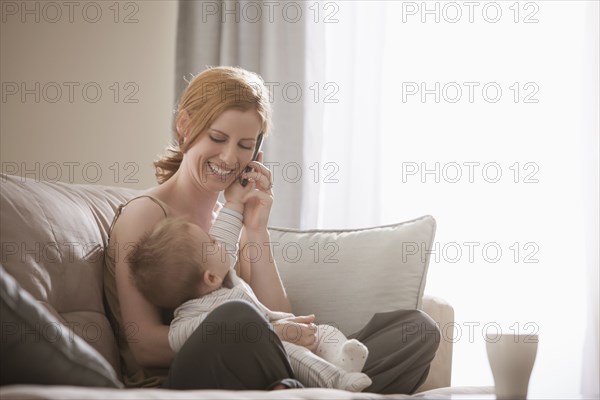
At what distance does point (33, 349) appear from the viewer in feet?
3.76

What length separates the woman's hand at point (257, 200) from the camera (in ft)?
6.69

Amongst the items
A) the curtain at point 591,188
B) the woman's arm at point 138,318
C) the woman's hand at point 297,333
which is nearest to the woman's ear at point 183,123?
the woman's arm at point 138,318

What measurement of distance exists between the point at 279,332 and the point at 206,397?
61 centimetres

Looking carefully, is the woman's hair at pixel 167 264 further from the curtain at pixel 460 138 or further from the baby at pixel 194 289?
the curtain at pixel 460 138

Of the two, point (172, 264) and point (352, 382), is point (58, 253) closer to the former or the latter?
point (172, 264)

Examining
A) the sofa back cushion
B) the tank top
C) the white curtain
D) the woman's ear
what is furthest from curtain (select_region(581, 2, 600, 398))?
the sofa back cushion

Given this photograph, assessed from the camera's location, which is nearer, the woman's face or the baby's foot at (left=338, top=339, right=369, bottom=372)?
the baby's foot at (left=338, top=339, right=369, bottom=372)

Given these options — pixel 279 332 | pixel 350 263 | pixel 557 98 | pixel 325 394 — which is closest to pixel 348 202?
pixel 557 98

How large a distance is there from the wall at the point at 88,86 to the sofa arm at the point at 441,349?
5.56 ft

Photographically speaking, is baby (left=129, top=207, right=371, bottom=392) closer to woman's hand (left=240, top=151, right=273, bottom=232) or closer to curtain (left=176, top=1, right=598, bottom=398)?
woman's hand (left=240, top=151, right=273, bottom=232)

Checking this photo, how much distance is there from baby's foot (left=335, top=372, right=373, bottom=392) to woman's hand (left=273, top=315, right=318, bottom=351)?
189 millimetres

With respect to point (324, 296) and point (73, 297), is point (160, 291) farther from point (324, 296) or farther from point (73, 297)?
point (324, 296)

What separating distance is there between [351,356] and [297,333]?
146 millimetres

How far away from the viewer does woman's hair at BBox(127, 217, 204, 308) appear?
167 centimetres
